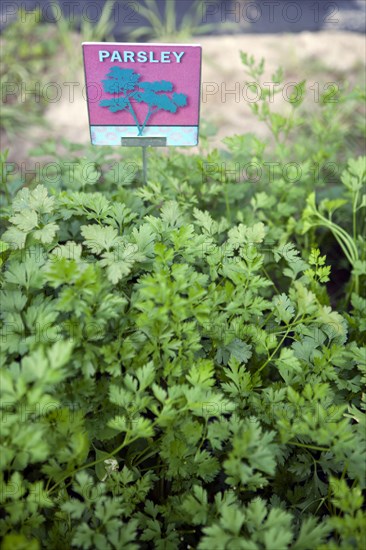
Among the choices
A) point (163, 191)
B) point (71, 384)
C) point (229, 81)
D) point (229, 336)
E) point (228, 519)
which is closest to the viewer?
point (228, 519)

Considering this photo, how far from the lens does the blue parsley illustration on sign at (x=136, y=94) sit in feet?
4.98

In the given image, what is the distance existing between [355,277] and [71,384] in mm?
1027

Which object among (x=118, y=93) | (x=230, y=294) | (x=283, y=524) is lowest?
(x=283, y=524)

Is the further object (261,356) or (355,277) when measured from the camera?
(355,277)

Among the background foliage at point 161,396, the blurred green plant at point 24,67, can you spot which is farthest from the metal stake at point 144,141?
the blurred green plant at point 24,67

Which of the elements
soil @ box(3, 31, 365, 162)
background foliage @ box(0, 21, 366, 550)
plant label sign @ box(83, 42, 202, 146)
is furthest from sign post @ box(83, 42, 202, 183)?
soil @ box(3, 31, 365, 162)

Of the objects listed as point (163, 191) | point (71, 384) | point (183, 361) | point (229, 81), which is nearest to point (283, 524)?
point (183, 361)

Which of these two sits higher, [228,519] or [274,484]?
[228,519]

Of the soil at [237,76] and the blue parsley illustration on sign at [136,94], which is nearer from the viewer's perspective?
the blue parsley illustration on sign at [136,94]

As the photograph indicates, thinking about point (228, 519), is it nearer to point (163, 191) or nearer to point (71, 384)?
point (71, 384)

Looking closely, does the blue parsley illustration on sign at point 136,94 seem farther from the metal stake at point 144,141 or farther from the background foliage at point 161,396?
the background foliage at point 161,396

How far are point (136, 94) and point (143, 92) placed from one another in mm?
21

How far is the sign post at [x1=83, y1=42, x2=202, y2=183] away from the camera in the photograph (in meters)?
1.50

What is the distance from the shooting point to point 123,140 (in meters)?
1.61
